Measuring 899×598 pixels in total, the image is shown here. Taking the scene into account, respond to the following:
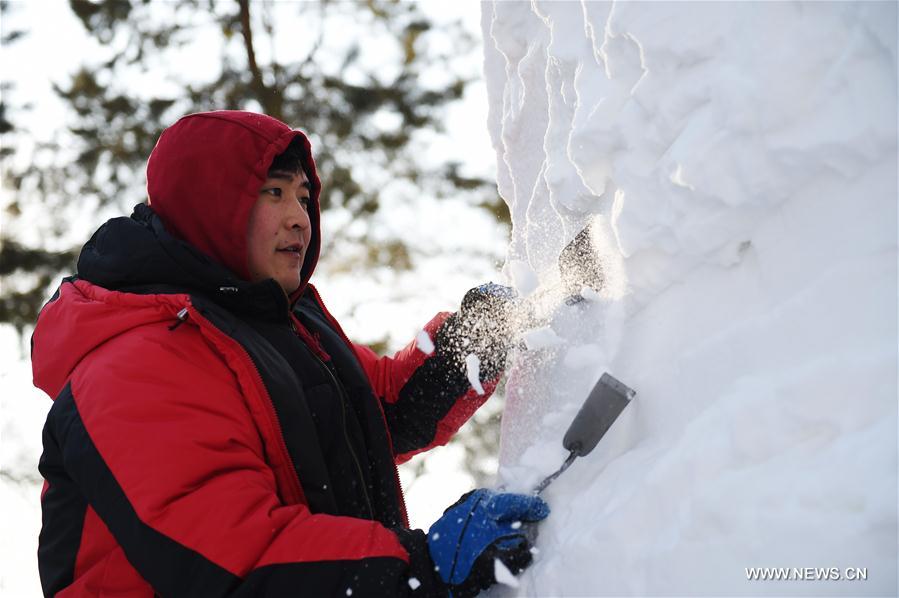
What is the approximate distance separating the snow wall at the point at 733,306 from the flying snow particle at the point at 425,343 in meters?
0.70

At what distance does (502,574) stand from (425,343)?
3.32 ft

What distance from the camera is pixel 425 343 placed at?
259 cm

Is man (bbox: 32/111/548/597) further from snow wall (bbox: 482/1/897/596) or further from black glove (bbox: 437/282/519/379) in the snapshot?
snow wall (bbox: 482/1/897/596)

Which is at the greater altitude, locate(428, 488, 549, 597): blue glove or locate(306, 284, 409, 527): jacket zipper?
locate(306, 284, 409, 527): jacket zipper

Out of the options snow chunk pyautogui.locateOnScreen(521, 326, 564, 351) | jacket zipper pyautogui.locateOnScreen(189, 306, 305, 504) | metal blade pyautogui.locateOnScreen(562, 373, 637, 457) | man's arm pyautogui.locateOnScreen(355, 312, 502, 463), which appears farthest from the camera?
man's arm pyautogui.locateOnScreen(355, 312, 502, 463)

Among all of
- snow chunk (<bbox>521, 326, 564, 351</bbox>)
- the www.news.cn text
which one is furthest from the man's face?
the www.news.cn text

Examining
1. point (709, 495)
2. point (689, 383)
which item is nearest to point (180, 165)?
point (689, 383)

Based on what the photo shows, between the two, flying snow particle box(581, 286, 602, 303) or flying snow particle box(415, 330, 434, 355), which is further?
flying snow particle box(415, 330, 434, 355)

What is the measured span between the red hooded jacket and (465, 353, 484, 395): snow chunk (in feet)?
1.00

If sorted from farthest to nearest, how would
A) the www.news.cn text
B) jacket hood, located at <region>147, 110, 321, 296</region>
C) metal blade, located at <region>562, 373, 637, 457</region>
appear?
jacket hood, located at <region>147, 110, 321, 296</region> < metal blade, located at <region>562, 373, 637, 457</region> < the www.news.cn text

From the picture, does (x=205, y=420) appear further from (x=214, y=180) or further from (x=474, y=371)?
(x=474, y=371)

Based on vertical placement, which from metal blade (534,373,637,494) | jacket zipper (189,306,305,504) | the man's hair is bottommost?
jacket zipper (189,306,305,504)

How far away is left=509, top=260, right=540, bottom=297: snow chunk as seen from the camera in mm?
2236

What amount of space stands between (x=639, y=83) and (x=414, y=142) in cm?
468
